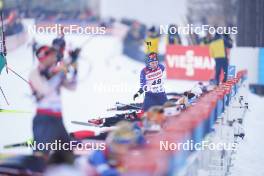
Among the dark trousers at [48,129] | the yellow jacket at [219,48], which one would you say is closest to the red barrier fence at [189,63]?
the yellow jacket at [219,48]

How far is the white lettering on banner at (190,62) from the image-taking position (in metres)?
17.6

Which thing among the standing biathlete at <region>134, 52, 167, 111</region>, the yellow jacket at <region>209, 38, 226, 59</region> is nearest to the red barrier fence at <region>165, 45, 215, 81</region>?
the yellow jacket at <region>209, 38, 226, 59</region>

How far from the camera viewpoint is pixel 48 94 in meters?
5.68

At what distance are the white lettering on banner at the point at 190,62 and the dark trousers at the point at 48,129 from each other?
11.9 meters

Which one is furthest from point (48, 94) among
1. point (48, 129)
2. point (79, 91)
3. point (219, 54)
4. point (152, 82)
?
point (79, 91)

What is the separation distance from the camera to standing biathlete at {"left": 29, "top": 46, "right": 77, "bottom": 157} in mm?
5660

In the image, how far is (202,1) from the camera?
25.5 m

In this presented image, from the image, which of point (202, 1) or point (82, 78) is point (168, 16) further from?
point (82, 78)

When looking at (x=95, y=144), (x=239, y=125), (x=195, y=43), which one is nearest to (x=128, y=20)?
(x=195, y=43)

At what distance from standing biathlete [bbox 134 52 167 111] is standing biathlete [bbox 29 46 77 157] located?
2.63 m

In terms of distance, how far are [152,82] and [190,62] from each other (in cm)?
931

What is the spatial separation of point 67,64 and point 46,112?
509mm

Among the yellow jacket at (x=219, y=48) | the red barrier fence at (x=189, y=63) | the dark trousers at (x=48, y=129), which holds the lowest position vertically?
the red barrier fence at (x=189, y=63)

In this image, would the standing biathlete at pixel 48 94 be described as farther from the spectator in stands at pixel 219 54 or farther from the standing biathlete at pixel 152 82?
the spectator in stands at pixel 219 54
